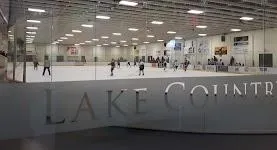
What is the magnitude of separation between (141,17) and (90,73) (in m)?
1.94

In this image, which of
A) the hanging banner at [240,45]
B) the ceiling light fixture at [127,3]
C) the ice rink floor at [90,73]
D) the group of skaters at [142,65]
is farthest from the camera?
the hanging banner at [240,45]

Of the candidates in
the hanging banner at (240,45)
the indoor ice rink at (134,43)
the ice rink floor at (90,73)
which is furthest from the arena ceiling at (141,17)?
the ice rink floor at (90,73)

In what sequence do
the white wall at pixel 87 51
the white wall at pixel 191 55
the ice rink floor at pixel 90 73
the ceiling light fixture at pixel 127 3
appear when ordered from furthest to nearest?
the ceiling light fixture at pixel 127 3
the white wall at pixel 191 55
the white wall at pixel 87 51
the ice rink floor at pixel 90 73

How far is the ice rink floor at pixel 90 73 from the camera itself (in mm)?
6047

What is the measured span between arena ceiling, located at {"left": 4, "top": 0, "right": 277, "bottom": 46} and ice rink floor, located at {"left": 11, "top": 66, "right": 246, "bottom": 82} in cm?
58

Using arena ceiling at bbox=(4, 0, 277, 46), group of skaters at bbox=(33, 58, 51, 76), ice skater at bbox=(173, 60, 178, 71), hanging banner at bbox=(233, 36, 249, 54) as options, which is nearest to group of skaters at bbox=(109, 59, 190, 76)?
ice skater at bbox=(173, 60, 178, 71)

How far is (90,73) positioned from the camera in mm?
6484

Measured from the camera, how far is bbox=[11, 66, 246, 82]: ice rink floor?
19.8ft

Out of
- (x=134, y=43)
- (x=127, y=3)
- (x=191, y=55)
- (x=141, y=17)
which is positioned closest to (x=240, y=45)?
(x=191, y=55)

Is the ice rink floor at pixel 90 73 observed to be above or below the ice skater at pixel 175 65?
below

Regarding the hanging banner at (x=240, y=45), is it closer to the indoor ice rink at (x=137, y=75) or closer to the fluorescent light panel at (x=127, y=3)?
the indoor ice rink at (x=137, y=75)

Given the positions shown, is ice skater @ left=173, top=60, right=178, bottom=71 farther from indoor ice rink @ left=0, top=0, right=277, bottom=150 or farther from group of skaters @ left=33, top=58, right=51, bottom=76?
group of skaters @ left=33, top=58, right=51, bottom=76

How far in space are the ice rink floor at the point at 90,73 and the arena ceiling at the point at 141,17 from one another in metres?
0.58

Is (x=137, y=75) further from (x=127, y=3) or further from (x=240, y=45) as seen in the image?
(x=240, y=45)
